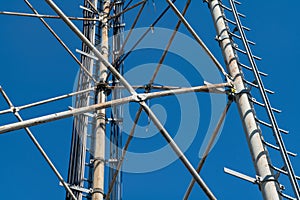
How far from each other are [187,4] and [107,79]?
2.34m

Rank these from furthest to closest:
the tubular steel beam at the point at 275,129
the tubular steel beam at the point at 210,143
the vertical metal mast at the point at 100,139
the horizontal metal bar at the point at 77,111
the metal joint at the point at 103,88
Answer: the metal joint at the point at 103,88, the vertical metal mast at the point at 100,139, the tubular steel beam at the point at 210,143, the horizontal metal bar at the point at 77,111, the tubular steel beam at the point at 275,129

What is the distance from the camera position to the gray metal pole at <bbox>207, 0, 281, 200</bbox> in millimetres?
4480

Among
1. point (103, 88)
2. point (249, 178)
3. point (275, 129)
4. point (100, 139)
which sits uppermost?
point (103, 88)

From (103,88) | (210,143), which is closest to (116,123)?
(103,88)

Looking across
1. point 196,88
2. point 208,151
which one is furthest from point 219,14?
point 208,151

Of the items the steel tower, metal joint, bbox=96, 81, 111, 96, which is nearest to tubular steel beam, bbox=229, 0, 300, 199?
the steel tower

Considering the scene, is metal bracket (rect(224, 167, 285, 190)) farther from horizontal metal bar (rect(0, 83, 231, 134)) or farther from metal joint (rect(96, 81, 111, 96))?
metal joint (rect(96, 81, 111, 96))

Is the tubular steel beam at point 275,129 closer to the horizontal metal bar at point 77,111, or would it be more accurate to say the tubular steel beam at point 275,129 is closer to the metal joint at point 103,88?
the horizontal metal bar at point 77,111

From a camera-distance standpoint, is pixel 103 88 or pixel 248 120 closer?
pixel 248 120

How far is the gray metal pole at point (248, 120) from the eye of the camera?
14.7 ft

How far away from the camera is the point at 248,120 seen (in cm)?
499

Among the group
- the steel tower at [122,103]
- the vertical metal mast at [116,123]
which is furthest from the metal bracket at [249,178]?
the vertical metal mast at [116,123]

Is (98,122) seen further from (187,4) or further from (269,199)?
(269,199)

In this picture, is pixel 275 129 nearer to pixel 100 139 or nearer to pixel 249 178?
pixel 249 178
